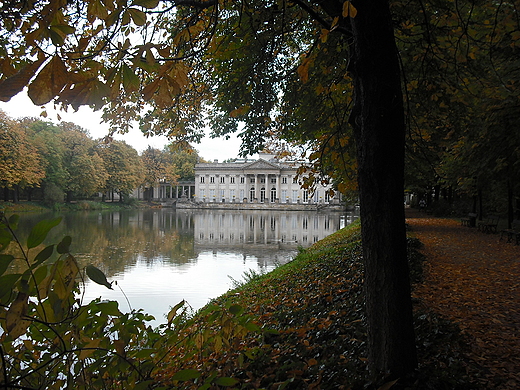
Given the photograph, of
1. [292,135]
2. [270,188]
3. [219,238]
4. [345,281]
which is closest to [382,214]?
[345,281]

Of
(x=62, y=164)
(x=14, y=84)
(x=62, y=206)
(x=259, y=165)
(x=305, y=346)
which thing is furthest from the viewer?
(x=259, y=165)

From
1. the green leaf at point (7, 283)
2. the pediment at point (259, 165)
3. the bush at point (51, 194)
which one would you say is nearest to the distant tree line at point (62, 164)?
the bush at point (51, 194)

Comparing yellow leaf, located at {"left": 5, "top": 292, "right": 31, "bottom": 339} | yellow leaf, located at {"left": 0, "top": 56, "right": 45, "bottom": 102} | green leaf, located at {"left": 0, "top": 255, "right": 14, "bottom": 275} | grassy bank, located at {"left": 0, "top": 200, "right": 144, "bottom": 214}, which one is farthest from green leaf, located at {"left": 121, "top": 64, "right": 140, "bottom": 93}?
grassy bank, located at {"left": 0, "top": 200, "right": 144, "bottom": 214}

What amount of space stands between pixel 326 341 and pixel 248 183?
234 ft

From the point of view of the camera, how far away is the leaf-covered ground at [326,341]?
8.66ft

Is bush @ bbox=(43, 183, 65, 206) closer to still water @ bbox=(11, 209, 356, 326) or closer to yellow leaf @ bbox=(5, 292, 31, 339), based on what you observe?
still water @ bbox=(11, 209, 356, 326)

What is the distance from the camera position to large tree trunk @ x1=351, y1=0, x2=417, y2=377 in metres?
2.56

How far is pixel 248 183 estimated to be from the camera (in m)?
75.2

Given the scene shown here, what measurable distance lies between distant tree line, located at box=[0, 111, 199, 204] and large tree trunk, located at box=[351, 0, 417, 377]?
24.0 metres

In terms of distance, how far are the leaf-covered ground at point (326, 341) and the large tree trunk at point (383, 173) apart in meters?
0.50

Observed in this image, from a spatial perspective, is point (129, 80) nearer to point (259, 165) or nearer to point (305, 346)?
point (305, 346)

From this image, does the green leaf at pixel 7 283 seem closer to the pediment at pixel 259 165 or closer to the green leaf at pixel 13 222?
the green leaf at pixel 13 222

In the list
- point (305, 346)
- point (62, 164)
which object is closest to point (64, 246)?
point (305, 346)

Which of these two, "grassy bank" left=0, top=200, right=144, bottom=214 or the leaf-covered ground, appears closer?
the leaf-covered ground
